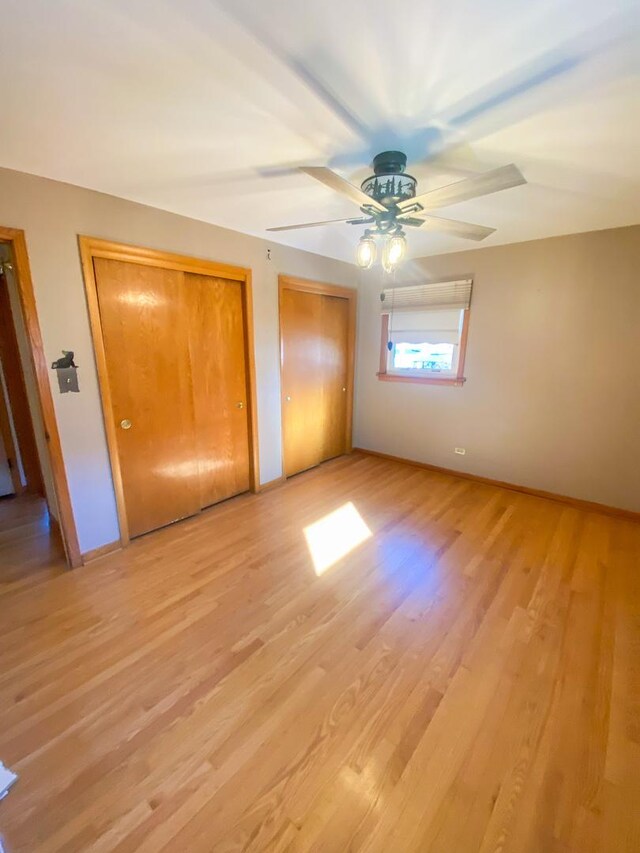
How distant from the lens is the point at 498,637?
1829 millimetres

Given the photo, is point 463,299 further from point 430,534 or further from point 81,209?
point 81,209

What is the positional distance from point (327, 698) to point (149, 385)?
2.29 meters

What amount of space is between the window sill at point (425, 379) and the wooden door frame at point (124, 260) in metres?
1.81

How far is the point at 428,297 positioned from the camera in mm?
3775

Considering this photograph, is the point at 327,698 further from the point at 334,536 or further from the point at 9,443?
the point at 9,443

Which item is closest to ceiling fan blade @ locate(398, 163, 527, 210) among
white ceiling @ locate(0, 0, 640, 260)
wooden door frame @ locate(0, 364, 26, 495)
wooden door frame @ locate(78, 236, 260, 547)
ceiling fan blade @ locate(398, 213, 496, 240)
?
ceiling fan blade @ locate(398, 213, 496, 240)

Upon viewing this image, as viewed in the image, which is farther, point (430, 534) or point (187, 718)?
point (430, 534)

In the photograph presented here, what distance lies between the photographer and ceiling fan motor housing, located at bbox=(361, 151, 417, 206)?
167 cm

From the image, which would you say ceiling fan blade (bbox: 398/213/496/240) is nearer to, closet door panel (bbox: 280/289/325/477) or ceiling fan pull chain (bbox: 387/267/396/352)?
closet door panel (bbox: 280/289/325/477)

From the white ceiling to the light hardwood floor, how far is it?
243cm

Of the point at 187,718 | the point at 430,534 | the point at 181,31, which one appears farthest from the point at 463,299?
the point at 187,718

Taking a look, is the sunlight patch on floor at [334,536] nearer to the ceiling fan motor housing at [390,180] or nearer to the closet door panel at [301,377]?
the closet door panel at [301,377]

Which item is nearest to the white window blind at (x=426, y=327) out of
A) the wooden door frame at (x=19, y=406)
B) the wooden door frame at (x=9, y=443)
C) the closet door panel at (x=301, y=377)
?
the closet door panel at (x=301, y=377)

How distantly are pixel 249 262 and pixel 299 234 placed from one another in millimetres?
500
